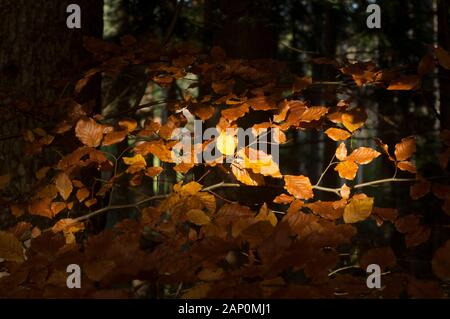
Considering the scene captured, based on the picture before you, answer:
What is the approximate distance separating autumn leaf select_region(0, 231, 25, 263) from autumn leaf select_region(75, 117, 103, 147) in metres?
0.74

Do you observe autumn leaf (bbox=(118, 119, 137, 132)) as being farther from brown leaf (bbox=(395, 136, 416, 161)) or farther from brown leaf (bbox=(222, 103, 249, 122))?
brown leaf (bbox=(395, 136, 416, 161))

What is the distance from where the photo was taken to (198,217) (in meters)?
2.22

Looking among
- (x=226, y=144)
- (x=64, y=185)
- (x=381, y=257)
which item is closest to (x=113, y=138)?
(x=64, y=185)

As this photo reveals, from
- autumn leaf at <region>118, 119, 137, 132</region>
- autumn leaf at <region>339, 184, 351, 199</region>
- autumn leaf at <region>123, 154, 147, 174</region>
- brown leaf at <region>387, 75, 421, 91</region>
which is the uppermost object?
brown leaf at <region>387, 75, 421, 91</region>

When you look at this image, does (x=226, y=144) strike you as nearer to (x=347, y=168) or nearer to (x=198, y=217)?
(x=198, y=217)

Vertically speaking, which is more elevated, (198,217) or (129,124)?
(129,124)

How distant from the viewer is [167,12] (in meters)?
5.54

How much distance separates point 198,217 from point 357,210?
719mm

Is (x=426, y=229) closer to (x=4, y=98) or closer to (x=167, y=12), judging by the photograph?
(x=4, y=98)

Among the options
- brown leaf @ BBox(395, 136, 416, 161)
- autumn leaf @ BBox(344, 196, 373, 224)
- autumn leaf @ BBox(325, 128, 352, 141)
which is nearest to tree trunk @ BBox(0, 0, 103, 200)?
autumn leaf @ BBox(325, 128, 352, 141)

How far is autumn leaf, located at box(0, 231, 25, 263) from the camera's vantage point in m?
1.92

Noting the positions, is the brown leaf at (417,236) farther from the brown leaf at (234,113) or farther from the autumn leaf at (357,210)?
the brown leaf at (234,113)

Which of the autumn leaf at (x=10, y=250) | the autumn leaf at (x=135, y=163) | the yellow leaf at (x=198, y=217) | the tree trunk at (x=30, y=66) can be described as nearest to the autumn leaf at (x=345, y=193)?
the yellow leaf at (x=198, y=217)
